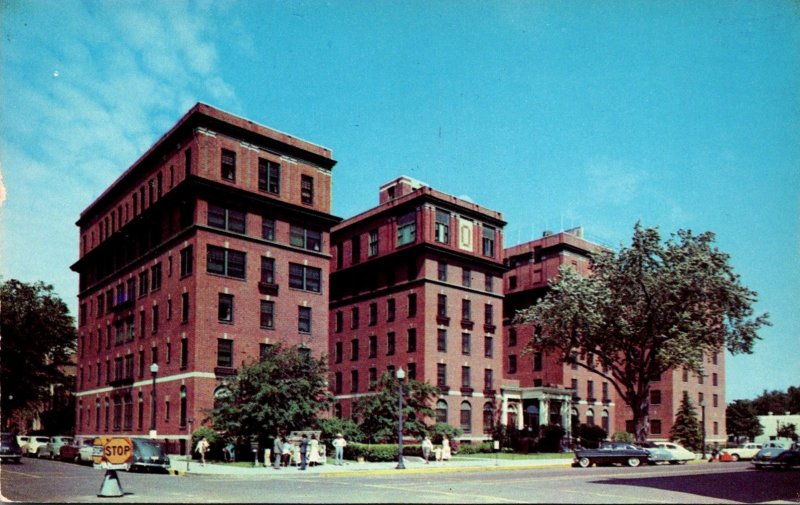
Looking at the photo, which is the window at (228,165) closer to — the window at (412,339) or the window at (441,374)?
the window at (412,339)

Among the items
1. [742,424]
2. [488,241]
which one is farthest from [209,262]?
[742,424]

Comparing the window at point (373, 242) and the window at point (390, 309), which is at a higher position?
the window at point (373, 242)

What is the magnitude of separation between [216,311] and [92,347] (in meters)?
25.2

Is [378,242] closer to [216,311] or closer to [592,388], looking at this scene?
[216,311]

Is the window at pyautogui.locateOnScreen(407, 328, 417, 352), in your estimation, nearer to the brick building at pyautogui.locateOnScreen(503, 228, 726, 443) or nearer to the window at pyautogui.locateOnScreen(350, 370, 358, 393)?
the window at pyautogui.locateOnScreen(350, 370, 358, 393)

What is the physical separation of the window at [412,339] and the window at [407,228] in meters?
7.34

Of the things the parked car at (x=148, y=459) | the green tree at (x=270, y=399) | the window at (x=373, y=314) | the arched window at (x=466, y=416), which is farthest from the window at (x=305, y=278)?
the parked car at (x=148, y=459)

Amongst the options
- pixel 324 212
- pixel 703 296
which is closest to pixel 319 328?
pixel 324 212

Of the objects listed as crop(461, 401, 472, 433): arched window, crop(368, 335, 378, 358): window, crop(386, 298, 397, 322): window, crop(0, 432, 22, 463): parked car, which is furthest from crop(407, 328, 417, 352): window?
crop(0, 432, 22, 463): parked car

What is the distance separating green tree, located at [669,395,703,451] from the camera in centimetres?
7662

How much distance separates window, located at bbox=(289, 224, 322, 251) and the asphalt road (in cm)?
2429

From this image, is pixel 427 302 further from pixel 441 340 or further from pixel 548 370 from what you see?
pixel 548 370

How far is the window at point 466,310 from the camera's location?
2485 inches

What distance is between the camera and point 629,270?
50125 millimetres
